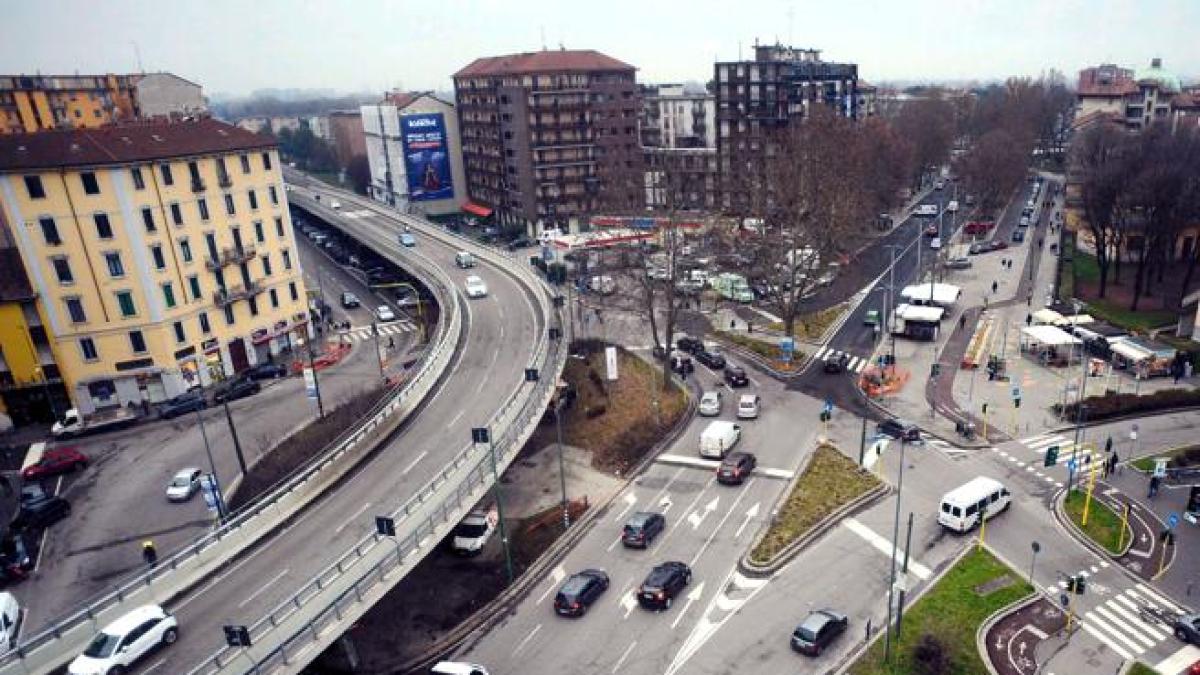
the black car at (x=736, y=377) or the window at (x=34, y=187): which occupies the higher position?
the window at (x=34, y=187)

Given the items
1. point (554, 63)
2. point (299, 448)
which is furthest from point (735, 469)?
point (554, 63)

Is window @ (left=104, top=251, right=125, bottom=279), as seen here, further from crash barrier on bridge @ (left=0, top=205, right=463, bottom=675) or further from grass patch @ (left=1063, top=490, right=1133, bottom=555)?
grass patch @ (left=1063, top=490, right=1133, bottom=555)

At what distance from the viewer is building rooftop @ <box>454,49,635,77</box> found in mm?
111938

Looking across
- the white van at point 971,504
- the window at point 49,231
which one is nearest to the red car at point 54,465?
the window at point 49,231

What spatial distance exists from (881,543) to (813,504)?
4.20 m

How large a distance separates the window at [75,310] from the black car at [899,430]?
2238 inches

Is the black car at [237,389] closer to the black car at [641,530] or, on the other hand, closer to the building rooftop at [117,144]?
the building rooftop at [117,144]

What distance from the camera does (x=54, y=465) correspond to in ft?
162

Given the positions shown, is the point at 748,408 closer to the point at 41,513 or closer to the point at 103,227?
the point at 41,513

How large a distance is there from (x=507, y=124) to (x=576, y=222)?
17782mm

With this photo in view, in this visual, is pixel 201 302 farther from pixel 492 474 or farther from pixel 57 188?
pixel 492 474

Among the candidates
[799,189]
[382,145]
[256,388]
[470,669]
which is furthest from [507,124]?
[470,669]

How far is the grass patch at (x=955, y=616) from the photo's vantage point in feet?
95.1

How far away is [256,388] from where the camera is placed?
61.3 meters
